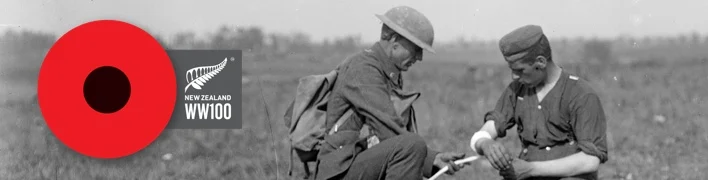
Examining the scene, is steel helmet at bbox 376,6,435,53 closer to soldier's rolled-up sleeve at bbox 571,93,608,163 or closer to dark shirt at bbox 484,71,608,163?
dark shirt at bbox 484,71,608,163

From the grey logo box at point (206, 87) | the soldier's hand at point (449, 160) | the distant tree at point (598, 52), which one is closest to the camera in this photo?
the soldier's hand at point (449, 160)

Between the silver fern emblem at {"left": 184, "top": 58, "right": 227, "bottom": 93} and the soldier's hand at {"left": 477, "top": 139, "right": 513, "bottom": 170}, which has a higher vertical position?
the soldier's hand at {"left": 477, "top": 139, "right": 513, "bottom": 170}

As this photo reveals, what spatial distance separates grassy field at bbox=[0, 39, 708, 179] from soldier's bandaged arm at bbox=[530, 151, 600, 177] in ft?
1.70

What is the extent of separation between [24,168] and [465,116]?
440cm

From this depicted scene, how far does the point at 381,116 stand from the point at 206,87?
2.01m

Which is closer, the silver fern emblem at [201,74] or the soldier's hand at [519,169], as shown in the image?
the soldier's hand at [519,169]

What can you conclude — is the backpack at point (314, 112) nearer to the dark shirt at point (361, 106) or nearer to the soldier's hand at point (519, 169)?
the dark shirt at point (361, 106)

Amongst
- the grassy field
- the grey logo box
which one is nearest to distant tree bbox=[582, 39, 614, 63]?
the grassy field

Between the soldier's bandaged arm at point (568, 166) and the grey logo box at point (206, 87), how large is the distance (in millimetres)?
2543

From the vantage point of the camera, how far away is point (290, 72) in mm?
8727

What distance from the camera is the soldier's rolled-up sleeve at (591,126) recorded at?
4.24 meters

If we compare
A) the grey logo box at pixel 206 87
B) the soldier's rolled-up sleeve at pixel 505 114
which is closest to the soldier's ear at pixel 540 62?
the soldier's rolled-up sleeve at pixel 505 114

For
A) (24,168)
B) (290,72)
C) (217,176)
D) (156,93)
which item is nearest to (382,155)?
(156,93)

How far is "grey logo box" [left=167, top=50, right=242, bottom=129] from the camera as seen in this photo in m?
6.02
